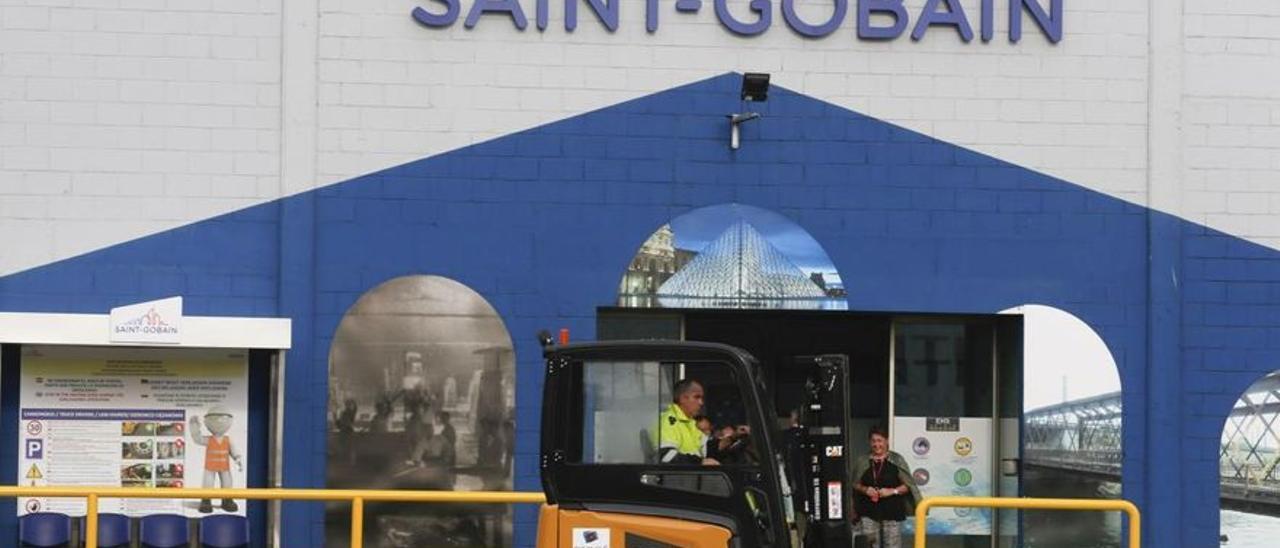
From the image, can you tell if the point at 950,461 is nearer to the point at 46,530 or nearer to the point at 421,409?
the point at 421,409

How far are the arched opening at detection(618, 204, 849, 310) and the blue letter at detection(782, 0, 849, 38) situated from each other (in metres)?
1.64

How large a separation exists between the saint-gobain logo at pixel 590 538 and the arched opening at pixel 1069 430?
7.27 m

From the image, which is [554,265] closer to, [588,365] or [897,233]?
[897,233]

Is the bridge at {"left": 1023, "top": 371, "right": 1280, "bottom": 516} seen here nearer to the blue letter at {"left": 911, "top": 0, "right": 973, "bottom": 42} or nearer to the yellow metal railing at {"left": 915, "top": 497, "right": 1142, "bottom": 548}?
the yellow metal railing at {"left": 915, "top": 497, "right": 1142, "bottom": 548}

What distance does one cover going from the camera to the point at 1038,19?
46.6 feet

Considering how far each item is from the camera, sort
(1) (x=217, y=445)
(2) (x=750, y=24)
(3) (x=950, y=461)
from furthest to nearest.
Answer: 1. (3) (x=950, y=461)
2. (2) (x=750, y=24)
3. (1) (x=217, y=445)

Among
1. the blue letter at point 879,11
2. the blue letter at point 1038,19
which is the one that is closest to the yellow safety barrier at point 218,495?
the blue letter at point 879,11

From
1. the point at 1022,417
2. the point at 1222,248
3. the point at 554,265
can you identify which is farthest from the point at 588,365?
the point at 1222,248

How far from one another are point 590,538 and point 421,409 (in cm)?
613

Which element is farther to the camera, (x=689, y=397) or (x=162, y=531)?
(x=162, y=531)

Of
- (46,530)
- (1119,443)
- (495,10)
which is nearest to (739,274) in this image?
(495,10)

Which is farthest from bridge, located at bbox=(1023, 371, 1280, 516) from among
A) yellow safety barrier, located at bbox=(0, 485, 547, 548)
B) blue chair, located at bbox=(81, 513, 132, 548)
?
blue chair, located at bbox=(81, 513, 132, 548)

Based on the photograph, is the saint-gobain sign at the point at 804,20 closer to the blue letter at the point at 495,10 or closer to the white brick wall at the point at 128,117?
the blue letter at the point at 495,10

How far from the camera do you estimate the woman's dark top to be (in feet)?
38.2
